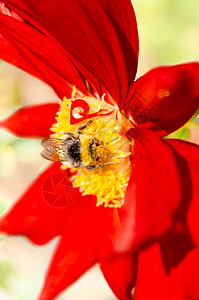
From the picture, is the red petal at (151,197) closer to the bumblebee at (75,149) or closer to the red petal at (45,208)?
the bumblebee at (75,149)

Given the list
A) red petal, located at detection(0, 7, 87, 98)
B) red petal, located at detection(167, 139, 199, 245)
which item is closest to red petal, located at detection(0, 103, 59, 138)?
red petal, located at detection(0, 7, 87, 98)

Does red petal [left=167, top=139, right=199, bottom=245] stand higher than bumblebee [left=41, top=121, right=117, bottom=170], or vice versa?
bumblebee [left=41, top=121, right=117, bottom=170]

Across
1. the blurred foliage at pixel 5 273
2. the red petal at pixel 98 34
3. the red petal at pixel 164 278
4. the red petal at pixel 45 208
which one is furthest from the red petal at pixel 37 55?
the blurred foliage at pixel 5 273

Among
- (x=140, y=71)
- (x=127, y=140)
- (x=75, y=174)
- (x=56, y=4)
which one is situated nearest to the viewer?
(x=56, y=4)

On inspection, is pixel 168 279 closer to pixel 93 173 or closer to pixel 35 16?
pixel 93 173

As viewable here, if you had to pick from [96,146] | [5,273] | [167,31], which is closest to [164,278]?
[96,146]

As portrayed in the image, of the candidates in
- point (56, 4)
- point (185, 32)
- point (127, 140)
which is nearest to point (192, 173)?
point (127, 140)

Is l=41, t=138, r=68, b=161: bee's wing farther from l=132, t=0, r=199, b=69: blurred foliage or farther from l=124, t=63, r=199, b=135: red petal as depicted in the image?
l=132, t=0, r=199, b=69: blurred foliage
